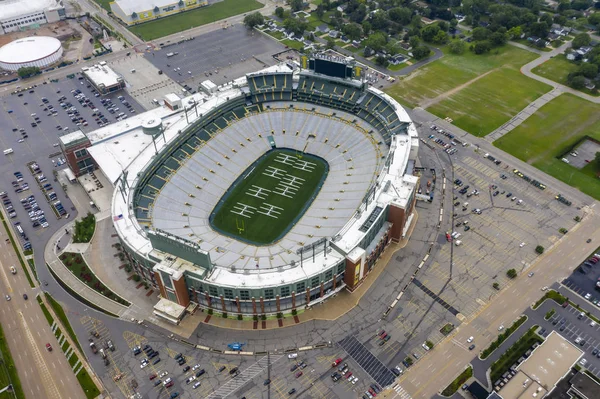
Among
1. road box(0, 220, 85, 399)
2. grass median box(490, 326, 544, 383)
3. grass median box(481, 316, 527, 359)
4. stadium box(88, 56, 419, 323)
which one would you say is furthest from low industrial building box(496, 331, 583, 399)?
road box(0, 220, 85, 399)

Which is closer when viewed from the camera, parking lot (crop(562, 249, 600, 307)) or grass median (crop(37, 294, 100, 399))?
grass median (crop(37, 294, 100, 399))

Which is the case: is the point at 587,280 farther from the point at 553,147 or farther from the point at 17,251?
the point at 17,251

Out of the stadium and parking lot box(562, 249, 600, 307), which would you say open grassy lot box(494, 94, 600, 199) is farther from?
the stadium

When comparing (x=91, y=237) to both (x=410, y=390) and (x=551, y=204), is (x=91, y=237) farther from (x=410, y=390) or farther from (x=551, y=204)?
(x=551, y=204)

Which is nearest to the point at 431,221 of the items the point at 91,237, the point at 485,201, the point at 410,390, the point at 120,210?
the point at 485,201

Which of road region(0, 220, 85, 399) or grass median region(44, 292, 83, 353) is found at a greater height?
grass median region(44, 292, 83, 353)

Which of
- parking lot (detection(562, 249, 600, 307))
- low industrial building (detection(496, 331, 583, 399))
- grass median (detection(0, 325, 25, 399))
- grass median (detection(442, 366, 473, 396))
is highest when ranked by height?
low industrial building (detection(496, 331, 583, 399))

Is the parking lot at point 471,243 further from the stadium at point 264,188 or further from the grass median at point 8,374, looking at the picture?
the grass median at point 8,374
